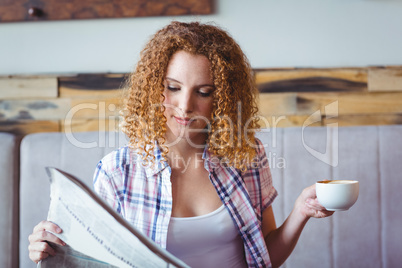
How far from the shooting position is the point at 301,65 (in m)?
1.47

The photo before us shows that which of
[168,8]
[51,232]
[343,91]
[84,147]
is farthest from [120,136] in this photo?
[343,91]

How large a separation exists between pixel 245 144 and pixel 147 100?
29 cm

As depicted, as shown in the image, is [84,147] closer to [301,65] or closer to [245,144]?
[245,144]

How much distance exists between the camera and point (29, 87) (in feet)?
4.88

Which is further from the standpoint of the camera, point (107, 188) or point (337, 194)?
point (107, 188)

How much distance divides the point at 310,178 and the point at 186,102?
660mm

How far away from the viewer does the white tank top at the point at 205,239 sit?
868 millimetres

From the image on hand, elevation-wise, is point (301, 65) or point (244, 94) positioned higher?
point (301, 65)

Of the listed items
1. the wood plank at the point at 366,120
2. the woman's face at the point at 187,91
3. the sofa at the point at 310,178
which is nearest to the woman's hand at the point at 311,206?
the woman's face at the point at 187,91

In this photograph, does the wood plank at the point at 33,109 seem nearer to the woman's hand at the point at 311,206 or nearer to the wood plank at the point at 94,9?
the wood plank at the point at 94,9

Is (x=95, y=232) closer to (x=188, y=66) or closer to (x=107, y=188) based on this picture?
(x=107, y=188)

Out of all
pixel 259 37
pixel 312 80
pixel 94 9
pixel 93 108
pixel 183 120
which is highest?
pixel 94 9

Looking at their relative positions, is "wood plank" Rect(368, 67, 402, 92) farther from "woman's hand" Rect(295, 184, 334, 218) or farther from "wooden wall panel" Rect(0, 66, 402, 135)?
"woman's hand" Rect(295, 184, 334, 218)

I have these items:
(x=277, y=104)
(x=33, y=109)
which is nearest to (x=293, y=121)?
(x=277, y=104)
